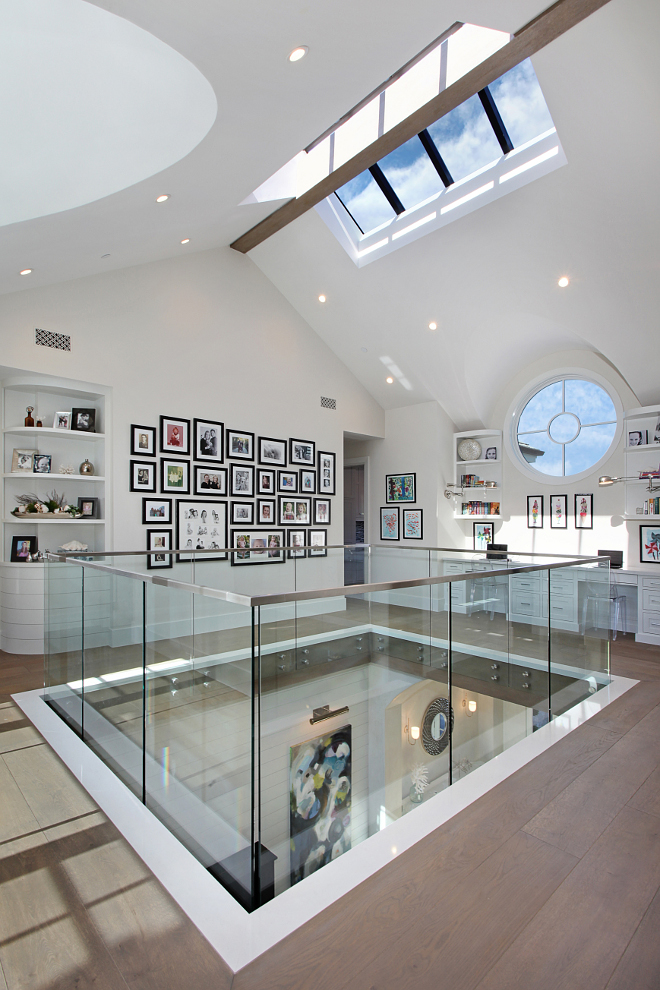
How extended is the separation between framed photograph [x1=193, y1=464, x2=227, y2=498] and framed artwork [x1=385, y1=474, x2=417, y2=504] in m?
3.21

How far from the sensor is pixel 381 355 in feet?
26.7

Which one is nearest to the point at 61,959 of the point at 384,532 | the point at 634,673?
the point at 634,673

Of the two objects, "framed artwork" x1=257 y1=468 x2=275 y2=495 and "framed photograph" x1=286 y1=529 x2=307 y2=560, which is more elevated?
"framed artwork" x1=257 y1=468 x2=275 y2=495

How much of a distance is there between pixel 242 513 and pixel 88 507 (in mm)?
1908

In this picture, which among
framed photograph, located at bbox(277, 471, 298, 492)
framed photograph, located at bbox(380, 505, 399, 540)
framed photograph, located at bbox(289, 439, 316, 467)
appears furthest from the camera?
framed photograph, located at bbox(380, 505, 399, 540)

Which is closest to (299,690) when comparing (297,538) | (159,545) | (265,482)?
(159,545)

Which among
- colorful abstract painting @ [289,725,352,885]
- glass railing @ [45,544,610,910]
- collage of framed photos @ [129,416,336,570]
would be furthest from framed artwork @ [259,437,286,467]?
colorful abstract painting @ [289,725,352,885]

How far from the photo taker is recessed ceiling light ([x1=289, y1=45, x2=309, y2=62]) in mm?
3021

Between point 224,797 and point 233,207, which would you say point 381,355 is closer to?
point 233,207

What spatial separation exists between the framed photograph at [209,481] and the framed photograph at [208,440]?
0.12 meters

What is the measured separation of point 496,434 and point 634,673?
431 cm

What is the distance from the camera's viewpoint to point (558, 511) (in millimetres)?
7668

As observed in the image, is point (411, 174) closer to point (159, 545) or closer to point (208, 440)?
point (208, 440)

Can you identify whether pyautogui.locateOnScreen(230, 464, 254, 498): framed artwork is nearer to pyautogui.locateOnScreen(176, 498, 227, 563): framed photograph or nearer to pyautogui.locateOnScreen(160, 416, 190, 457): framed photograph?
pyautogui.locateOnScreen(176, 498, 227, 563): framed photograph
